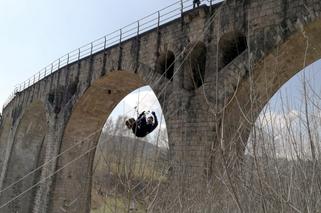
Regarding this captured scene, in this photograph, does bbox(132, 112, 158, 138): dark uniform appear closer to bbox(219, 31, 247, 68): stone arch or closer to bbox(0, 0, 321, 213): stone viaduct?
bbox(0, 0, 321, 213): stone viaduct

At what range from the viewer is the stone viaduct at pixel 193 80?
6678 mm

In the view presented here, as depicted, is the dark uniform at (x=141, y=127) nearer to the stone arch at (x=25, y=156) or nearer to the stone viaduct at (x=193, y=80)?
the stone viaduct at (x=193, y=80)

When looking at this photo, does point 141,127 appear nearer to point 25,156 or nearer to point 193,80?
point 193,80

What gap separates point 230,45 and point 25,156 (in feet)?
62.6

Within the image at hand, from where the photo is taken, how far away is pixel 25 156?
2514 centimetres

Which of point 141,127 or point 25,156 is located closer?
point 141,127

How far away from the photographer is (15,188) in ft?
81.7

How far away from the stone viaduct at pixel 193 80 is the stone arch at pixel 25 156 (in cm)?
31

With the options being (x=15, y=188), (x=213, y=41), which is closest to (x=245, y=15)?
(x=213, y=41)

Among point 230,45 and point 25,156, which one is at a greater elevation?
point 230,45

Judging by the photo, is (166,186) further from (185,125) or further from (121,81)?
(121,81)

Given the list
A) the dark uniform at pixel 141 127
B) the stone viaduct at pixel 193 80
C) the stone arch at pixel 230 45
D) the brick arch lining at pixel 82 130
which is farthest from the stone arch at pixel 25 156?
the dark uniform at pixel 141 127

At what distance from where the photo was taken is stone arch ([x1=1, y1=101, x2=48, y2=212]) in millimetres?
24094

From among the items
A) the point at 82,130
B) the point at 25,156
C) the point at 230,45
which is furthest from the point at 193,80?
the point at 25,156
